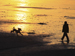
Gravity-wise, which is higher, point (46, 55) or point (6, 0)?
point (6, 0)

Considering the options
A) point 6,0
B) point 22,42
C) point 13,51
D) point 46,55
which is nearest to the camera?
point 46,55

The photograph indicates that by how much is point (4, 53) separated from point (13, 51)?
752 millimetres

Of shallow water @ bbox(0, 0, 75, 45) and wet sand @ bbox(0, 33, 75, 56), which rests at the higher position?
shallow water @ bbox(0, 0, 75, 45)

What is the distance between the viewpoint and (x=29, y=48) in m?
15.3

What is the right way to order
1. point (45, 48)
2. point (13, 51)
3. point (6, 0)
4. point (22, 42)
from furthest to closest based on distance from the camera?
point (6, 0)
point (22, 42)
point (45, 48)
point (13, 51)

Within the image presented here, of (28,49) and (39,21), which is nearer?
(28,49)

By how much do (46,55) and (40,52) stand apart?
0.75 metres

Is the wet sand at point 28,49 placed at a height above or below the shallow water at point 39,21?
below

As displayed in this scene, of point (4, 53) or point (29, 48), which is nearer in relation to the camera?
point (4, 53)

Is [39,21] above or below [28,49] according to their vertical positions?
above

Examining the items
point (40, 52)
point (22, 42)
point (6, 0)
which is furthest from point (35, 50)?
point (6, 0)

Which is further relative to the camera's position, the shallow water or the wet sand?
the shallow water

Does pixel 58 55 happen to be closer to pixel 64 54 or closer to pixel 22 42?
pixel 64 54

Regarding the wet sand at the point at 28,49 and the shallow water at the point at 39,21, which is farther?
the shallow water at the point at 39,21
